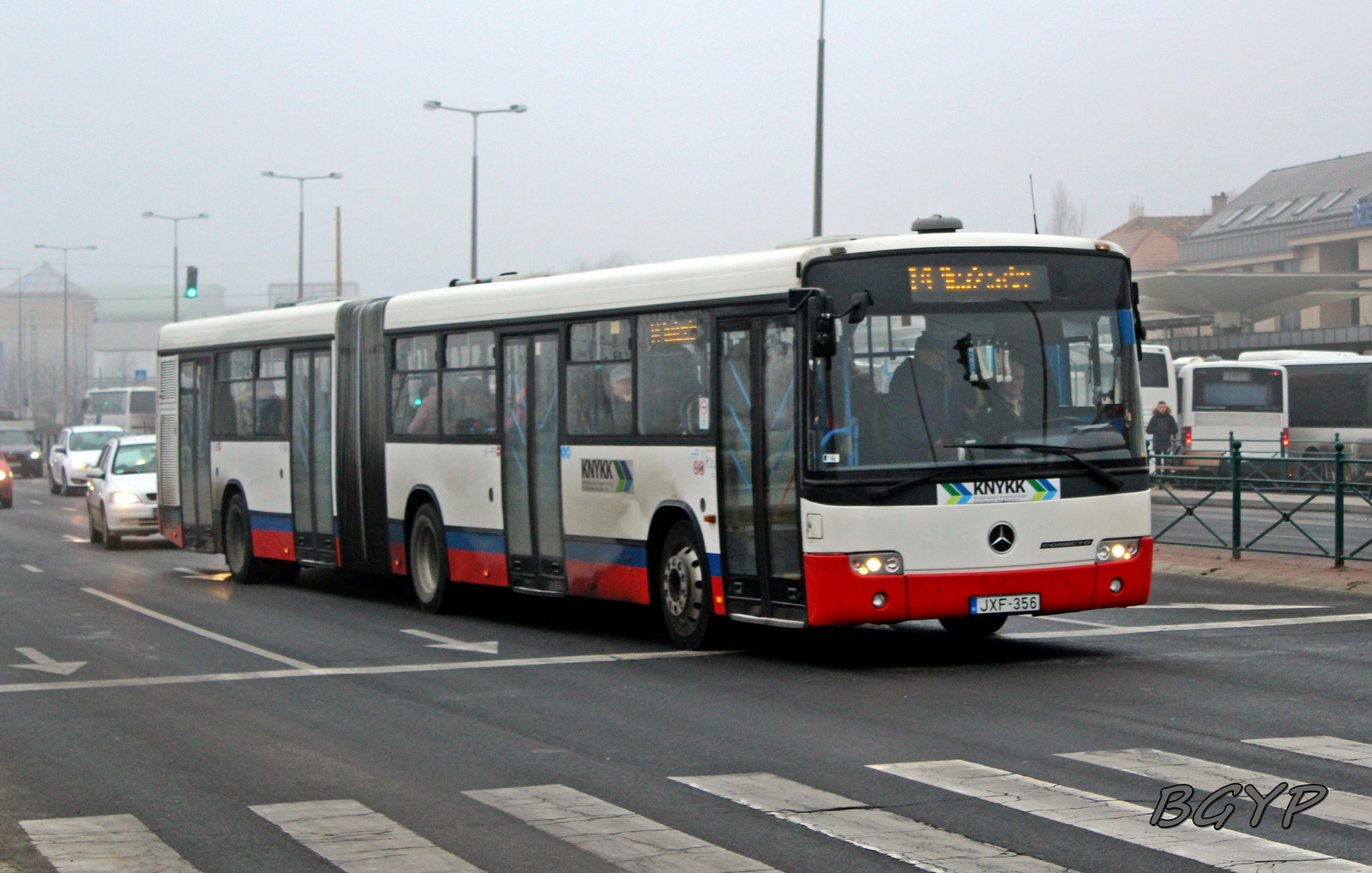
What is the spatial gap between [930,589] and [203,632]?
6570 millimetres

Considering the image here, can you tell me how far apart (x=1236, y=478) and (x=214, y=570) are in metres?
12.3

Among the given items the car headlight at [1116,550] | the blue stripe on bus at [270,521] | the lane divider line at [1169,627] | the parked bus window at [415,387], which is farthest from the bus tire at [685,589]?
the blue stripe on bus at [270,521]

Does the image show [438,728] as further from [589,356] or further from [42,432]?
[42,432]

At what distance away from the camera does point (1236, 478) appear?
749 inches

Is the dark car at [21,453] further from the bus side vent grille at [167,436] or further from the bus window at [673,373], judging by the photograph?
the bus window at [673,373]

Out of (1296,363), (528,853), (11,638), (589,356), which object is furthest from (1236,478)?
(1296,363)

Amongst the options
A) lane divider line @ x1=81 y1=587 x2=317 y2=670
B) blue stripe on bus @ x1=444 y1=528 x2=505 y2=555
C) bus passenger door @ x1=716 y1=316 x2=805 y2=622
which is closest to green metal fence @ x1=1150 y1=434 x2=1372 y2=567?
bus passenger door @ x1=716 y1=316 x2=805 y2=622

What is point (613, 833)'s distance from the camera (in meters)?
7.07

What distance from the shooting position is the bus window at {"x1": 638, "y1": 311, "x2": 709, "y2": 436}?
41.9 ft

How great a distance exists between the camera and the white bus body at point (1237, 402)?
140 feet

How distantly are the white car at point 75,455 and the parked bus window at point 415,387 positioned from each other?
33564 mm

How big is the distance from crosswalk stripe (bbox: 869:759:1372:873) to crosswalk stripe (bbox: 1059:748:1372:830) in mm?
502

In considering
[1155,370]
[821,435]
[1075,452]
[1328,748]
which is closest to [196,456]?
[821,435]

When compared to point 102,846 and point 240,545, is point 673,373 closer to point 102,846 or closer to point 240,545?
point 102,846
